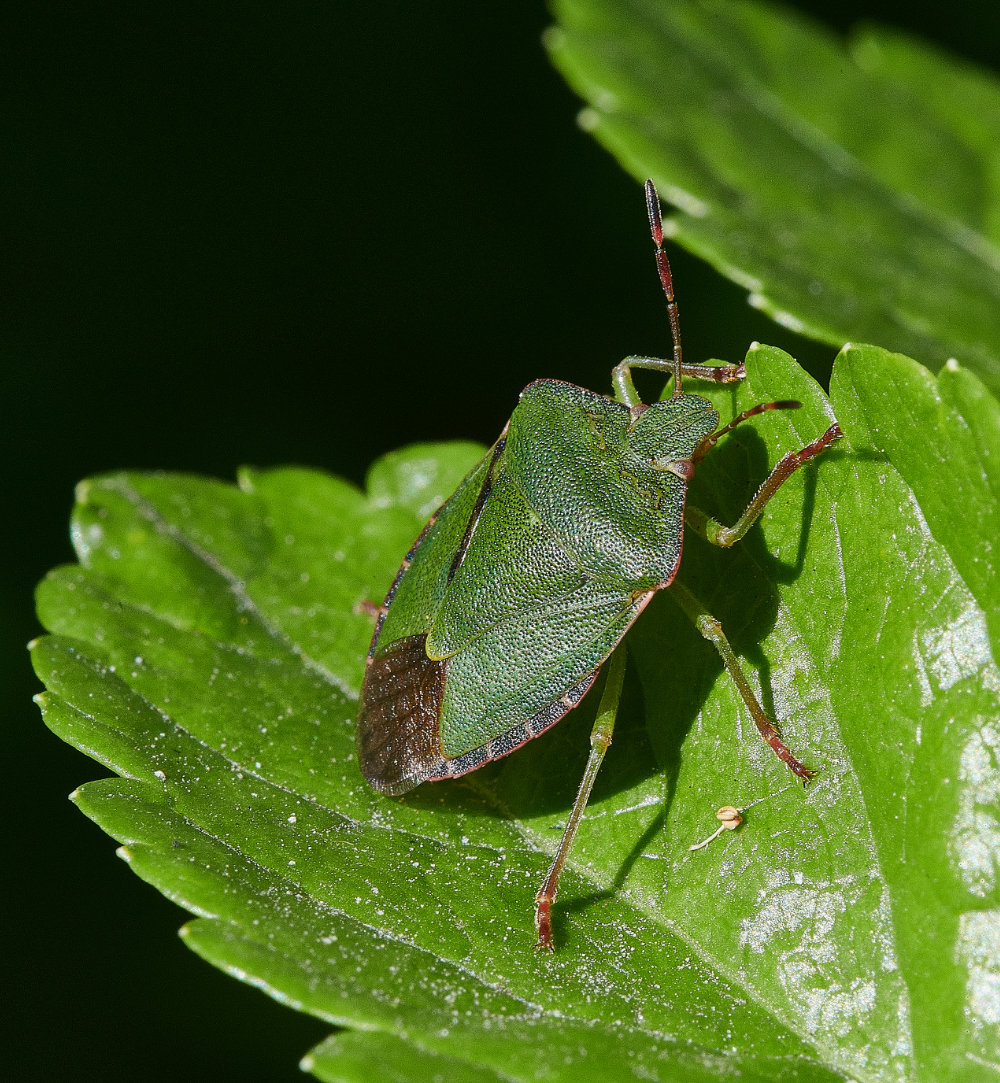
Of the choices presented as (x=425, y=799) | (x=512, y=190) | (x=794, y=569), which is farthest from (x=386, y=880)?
(x=512, y=190)

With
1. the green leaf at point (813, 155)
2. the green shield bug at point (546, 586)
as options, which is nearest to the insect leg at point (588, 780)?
the green shield bug at point (546, 586)

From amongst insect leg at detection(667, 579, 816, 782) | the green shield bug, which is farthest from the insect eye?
insect leg at detection(667, 579, 816, 782)

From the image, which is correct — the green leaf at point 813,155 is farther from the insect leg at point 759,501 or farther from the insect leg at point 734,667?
the insect leg at point 734,667

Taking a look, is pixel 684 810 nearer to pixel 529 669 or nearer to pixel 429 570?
pixel 529 669

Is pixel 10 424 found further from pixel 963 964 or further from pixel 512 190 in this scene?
pixel 963 964

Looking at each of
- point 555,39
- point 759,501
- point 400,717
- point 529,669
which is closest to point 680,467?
point 759,501
